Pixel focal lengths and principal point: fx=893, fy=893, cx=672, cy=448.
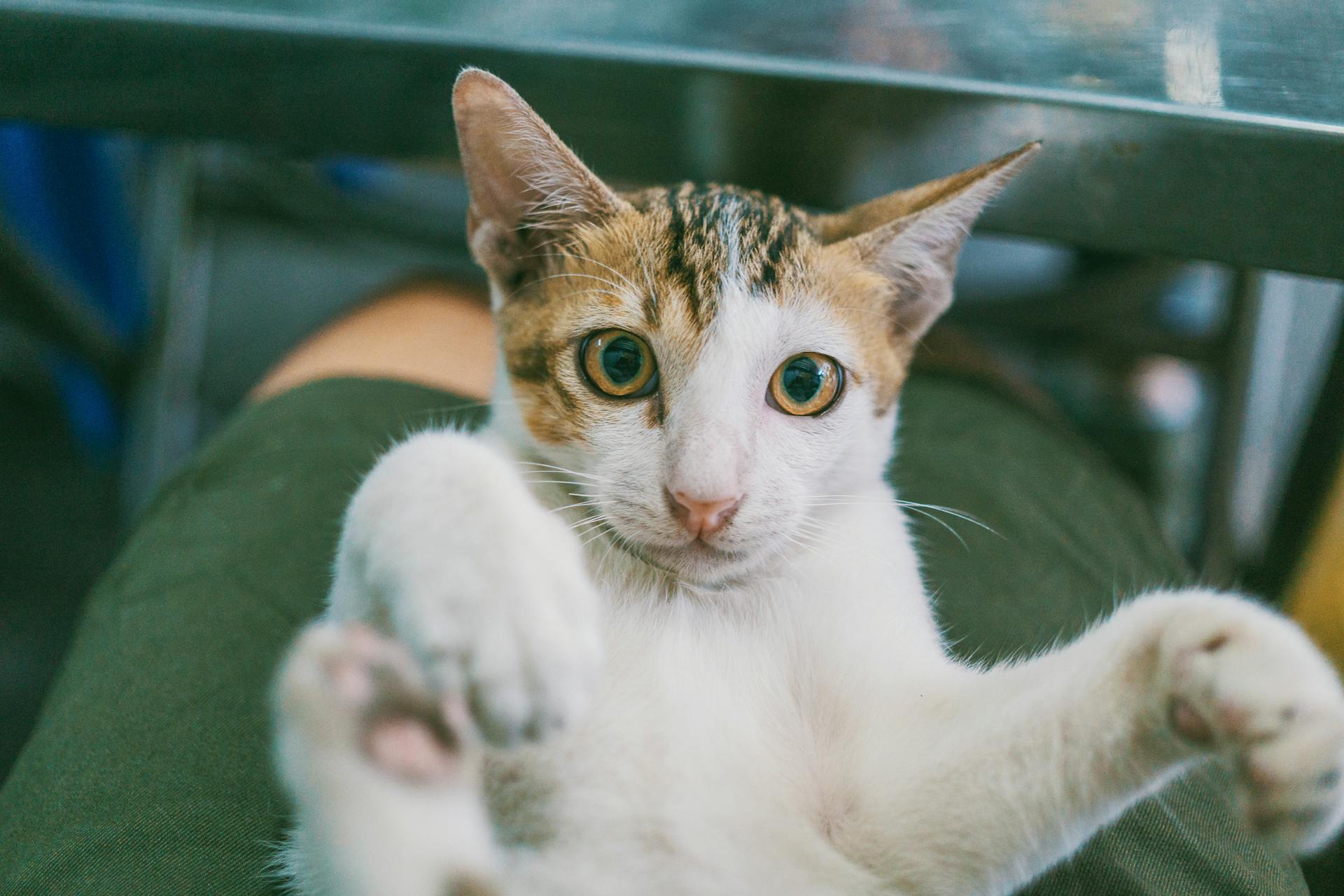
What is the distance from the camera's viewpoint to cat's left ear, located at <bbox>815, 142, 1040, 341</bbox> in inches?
36.9

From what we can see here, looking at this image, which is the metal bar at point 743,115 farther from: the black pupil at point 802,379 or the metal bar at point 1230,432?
the metal bar at point 1230,432

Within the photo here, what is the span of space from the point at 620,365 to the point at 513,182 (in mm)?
274

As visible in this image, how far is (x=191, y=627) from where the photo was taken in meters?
1.03

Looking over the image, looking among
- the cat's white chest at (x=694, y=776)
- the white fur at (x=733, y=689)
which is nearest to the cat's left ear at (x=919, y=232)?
the white fur at (x=733, y=689)

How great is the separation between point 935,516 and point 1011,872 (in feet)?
1.71

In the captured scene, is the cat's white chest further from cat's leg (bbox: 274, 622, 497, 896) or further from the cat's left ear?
the cat's left ear

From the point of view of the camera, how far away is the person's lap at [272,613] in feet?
2.77

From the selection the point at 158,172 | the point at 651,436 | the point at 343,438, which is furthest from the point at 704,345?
the point at 158,172

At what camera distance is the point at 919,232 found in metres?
1.02

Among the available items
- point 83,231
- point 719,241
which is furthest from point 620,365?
point 83,231

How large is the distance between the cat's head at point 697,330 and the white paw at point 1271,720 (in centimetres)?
38

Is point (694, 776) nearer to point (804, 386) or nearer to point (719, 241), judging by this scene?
point (804, 386)

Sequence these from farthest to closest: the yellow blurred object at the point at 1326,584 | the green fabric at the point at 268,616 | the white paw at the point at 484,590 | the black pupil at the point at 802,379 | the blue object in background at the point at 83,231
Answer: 1. the blue object in background at the point at 83,231
2. the yellow blurred object at the point at 1326,584
3. the black pupil at the point at 802,379
4. the green fabric at the point at 268,616
5. the white paw at the point at 484,590

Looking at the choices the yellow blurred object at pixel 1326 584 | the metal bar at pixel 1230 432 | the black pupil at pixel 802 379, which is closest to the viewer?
the black pupil at pixel 802 379
